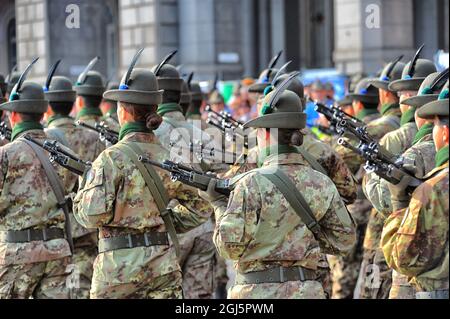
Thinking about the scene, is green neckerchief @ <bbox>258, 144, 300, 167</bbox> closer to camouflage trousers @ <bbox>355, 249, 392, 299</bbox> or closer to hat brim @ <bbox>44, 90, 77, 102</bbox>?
camouflage trousers @ <bbox>355, 249, 392, 299</bbox>

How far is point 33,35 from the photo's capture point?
23.9 meters

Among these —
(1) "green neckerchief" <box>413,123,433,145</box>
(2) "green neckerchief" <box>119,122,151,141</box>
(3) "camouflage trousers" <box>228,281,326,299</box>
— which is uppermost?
(2) "green neckerchief" <box>119,122,151,141</box>

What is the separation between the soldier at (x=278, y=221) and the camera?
6.54 m

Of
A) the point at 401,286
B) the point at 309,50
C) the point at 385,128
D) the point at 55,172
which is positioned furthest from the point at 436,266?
the point at 309,50

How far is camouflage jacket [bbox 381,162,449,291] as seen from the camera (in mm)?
5914

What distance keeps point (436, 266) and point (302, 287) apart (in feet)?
3.01

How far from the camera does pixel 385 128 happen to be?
33.8ft

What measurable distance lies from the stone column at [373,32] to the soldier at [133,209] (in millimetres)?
11890

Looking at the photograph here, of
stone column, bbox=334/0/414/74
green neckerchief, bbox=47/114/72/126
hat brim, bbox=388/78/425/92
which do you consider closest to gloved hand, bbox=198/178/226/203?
hat brim, bbox=388/78/425/92

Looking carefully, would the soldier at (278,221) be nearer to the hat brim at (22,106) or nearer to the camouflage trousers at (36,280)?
the camouflage trousers at (36,280)

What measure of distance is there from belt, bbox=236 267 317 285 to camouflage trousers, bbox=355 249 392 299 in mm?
3363

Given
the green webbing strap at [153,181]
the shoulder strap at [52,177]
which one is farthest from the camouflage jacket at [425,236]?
the shoulder strap at [52,177]

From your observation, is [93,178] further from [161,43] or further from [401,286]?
[161,43]

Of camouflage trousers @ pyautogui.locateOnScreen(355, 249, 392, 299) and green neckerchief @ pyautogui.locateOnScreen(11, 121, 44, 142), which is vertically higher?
green neckerchief @ pyautogui.locateOnScreen(11, 121, 44, 142)
